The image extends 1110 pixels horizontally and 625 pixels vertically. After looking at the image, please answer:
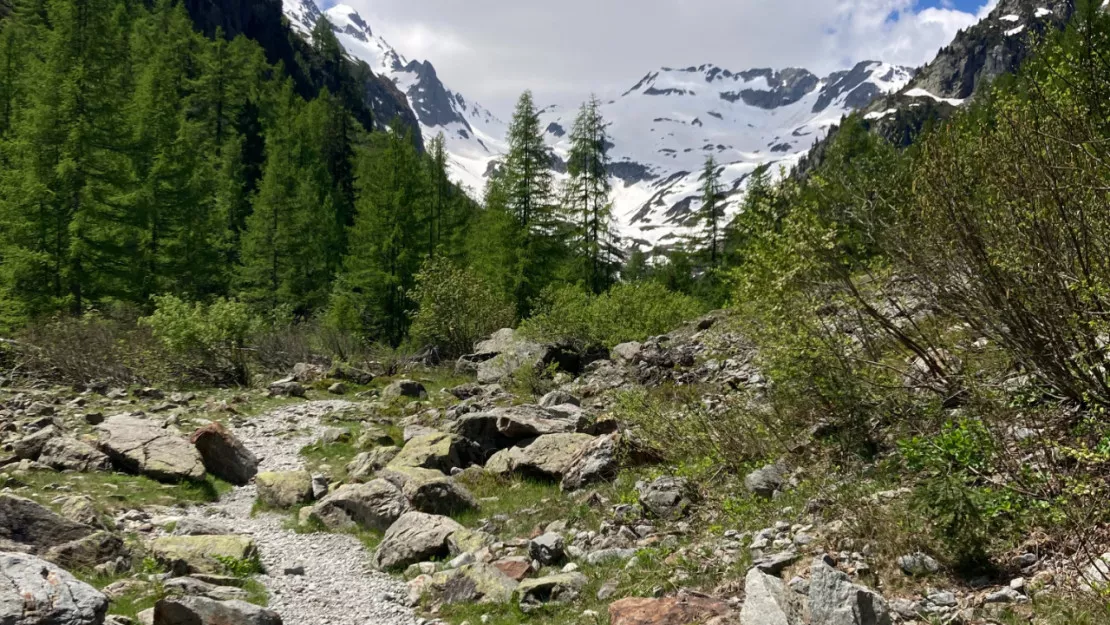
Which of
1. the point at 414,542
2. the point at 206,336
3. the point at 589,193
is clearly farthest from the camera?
the point at 589,193

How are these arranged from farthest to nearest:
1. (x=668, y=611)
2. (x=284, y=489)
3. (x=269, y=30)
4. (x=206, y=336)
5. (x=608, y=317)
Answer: (x=269, y=30)
(x=608, y=317)
(x=206, y=336)
(x=284, y=489)
(x=668, y=611)

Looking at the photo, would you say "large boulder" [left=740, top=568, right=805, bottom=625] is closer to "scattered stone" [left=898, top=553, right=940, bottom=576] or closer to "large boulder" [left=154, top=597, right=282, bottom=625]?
"scattered stone" [left=898, top=553, right=940, bottom=576]

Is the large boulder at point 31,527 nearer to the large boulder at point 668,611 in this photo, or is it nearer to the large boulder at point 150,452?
the large boulder at point 150,452

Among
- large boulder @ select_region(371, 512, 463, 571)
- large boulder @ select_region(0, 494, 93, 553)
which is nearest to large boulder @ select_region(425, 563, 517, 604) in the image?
large boulder @ select_region(371, 512, 463, 571)

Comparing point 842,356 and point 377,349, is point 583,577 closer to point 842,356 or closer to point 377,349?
point 842,356

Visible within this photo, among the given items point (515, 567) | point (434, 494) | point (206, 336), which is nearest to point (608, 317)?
point (206, 336)

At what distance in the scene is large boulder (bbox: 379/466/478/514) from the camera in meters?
10.0

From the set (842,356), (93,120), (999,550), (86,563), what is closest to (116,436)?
(86,563)

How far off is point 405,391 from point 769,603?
610 inches

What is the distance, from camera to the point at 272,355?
2339 cm

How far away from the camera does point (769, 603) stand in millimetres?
4832

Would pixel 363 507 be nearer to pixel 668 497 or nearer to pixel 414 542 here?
pixel 414 542

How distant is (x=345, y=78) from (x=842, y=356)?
103265mm

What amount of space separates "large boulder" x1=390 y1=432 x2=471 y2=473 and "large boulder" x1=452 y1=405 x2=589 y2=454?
0.35 m
